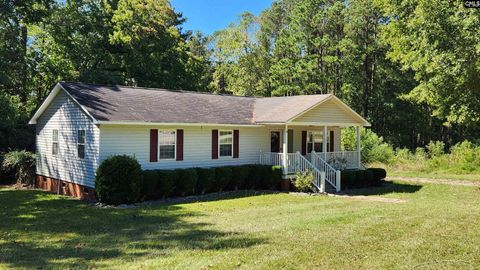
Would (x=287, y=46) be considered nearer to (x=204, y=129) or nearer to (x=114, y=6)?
(x=114, y=6)

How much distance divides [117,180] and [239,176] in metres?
6.01

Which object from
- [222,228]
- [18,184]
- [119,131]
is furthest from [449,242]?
[18,184]

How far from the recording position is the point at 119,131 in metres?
16.5

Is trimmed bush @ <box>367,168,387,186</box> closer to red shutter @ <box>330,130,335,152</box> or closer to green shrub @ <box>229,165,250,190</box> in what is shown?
red shutter @ <box>330,130,335,152</box>

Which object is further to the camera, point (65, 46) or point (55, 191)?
point (65, 46)

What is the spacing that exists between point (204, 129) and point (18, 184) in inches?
420

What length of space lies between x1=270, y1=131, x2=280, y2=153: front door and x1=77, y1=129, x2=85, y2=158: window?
934 cm

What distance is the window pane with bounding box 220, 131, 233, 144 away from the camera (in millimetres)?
19978

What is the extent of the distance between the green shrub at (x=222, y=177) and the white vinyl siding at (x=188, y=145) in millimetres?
894

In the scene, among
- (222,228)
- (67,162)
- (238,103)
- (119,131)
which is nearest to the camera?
(222,228)

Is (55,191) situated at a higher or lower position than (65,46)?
lower

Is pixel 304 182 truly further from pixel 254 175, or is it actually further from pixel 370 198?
pixel 370 198

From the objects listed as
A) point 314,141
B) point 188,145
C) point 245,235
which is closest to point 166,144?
point 188,145

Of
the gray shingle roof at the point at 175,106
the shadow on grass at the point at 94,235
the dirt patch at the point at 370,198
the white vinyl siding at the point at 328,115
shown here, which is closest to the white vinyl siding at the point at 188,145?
the gray shingle roof at the point at 175,106
